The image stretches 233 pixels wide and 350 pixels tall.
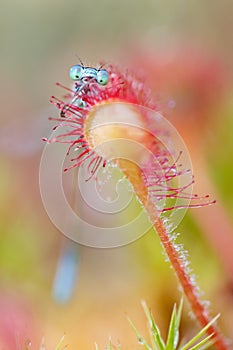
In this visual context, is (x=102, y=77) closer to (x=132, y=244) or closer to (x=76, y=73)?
(x=76, y=73)

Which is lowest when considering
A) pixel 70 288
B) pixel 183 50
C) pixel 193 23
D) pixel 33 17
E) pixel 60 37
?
pixel 70 288

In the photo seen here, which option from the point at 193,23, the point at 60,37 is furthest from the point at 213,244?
the point at 60,37

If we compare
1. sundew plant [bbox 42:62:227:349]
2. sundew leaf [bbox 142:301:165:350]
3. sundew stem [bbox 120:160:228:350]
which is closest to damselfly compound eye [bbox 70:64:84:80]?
sundew plant [bbox 42:62:227:349]

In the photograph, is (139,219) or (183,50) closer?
(139,219)

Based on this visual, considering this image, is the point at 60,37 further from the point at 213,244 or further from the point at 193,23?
the point at 213,244

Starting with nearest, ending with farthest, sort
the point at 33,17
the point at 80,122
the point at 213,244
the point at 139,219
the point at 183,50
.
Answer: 1. the point at 80,122
2. the point at 213,244
3. the point at 139,219
4. the point at 183,50
5. the point at 33,17

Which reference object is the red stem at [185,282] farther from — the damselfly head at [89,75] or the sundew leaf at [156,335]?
the damselfly head at [89,75]

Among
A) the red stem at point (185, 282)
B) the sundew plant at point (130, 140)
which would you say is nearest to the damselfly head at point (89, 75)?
the sundew plant at point (130, 140)

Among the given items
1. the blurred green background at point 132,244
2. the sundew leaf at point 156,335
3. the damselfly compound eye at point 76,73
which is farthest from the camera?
the blurred green background at point 132,244
